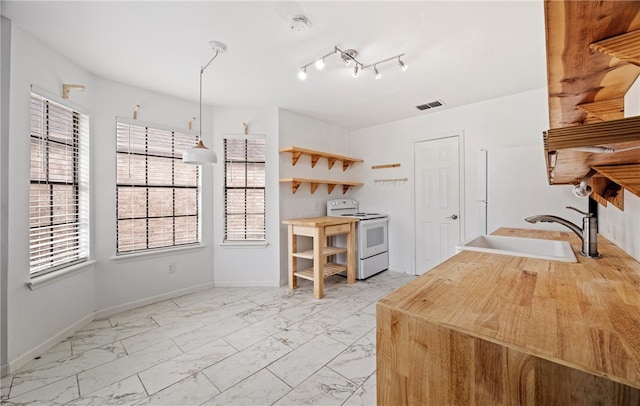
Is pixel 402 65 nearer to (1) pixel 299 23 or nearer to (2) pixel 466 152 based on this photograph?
(1) pixel 299 23

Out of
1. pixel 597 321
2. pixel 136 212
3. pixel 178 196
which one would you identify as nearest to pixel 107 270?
pixel 136 212

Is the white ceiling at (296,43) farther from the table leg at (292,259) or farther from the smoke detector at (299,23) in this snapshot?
the table leg at (292,259)

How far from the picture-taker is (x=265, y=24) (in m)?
1.95

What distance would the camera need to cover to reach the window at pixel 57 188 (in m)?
2.19

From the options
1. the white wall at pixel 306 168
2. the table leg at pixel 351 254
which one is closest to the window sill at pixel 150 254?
the white wall at pixel 306 168

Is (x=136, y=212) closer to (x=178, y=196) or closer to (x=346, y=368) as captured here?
(x=178, y=196)

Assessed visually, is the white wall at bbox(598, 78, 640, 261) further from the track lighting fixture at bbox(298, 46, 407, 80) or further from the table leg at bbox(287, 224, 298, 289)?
the table leg at bbox(287, 224, 298, 289)

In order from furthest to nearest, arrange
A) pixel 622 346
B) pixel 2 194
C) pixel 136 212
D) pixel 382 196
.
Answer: pixel 382 196
pixel 136 212
pixel 2 194
pixel 622 346

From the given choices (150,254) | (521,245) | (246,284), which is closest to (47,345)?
(150,254)

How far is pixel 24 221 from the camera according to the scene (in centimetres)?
205

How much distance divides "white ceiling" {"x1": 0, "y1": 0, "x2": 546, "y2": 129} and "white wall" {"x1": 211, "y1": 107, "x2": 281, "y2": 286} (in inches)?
17.6

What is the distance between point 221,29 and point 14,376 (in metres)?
2.92

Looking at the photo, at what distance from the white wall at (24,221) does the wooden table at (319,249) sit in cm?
233

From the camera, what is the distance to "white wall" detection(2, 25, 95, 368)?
Result: 195cm
